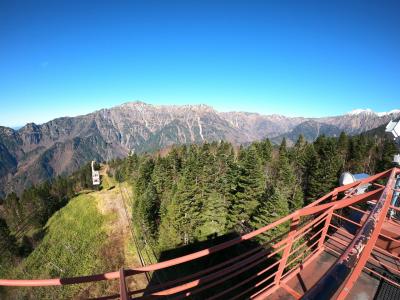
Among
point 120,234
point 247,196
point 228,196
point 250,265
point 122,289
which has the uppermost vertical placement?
point 122,289

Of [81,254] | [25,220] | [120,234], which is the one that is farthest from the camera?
[25,220]

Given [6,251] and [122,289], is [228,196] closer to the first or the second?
[122,289]

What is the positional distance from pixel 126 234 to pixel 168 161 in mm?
23250

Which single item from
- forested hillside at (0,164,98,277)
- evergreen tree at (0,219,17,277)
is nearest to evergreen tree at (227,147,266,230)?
evergreen tree at (0,219,17,277)

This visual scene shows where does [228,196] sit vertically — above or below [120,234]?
above

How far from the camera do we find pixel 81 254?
4000 centimetres

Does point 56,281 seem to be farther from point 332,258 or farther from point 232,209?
point 232,209

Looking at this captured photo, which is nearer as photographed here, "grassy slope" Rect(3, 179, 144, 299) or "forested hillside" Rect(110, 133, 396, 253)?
"forested hillside" Rect(110, 133, 396, 253)

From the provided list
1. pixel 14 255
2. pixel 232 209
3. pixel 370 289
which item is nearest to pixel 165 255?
pixel 232 209

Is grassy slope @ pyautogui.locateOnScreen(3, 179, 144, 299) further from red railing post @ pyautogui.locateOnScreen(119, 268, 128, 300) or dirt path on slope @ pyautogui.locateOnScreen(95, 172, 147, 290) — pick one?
red railing post @ pyautogui.locateOnScreen(119, 268, 128, 300)

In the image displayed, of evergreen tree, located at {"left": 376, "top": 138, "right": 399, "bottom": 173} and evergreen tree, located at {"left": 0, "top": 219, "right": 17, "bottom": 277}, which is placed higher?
evergreen tree, located at {"left": 376, "top": 138, "right": 399, "bottom": 173}

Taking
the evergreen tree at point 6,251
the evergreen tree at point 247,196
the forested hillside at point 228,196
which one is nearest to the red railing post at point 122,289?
the forested hillside at point 228,196

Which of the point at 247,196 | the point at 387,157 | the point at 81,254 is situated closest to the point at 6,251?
the point at 81,254

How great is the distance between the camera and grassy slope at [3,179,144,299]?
31578 millimetres
